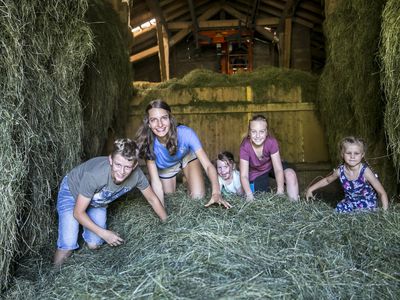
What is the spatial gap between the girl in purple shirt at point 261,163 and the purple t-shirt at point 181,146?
19.3 inches

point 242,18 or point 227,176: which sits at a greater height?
point 242,18

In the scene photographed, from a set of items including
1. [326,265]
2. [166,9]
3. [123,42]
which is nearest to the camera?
[326,265]

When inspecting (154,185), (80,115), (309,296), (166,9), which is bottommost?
(309,296)

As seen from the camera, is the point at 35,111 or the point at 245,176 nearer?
the point at 35,111

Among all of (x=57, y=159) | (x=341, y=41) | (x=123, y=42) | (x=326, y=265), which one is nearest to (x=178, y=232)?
(x=326, y=265)

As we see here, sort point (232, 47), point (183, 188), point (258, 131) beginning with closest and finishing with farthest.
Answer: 1. point (258, 131)
2. point (183, 188)
3. point (232, 47)

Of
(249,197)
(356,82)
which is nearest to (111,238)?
(249,197)

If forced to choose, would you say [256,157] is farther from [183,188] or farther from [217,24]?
[217,24]

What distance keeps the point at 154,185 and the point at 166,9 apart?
A: 7223 mm

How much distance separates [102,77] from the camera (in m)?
4.27

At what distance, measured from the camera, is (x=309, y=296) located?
74.6 inches

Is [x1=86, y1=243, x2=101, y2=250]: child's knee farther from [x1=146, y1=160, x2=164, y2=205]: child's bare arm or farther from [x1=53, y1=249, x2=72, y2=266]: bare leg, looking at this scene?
[x1=146, y1=160, x2=164, y2=205]: child's bare arm

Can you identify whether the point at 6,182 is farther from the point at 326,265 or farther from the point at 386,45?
the point at 386,45

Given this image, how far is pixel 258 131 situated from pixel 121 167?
1317 mm
